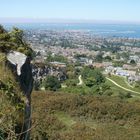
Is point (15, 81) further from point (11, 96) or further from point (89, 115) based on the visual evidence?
point (89, 115)

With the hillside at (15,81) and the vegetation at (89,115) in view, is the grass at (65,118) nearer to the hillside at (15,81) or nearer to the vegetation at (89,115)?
the vegetation at (89,115)

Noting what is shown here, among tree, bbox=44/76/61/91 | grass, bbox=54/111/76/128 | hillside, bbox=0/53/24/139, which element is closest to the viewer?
hillside, bbox=0/53/24/139

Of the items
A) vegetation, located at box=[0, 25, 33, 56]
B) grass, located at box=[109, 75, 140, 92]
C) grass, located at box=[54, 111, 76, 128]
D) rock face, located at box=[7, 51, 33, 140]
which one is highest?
vegetation, located at box=[0, 25, 33, 56]

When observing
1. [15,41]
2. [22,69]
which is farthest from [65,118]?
[22,69]

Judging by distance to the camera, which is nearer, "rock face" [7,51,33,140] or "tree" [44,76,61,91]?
"rock face" [7,51,33,140]

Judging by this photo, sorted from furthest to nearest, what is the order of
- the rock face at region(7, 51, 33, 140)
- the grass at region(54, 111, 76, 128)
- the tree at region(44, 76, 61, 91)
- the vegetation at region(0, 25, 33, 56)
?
the tree at region(44, 76, 61, 91) → the grass at region(54, 111, 76, 128) → the vegetation at region(0, 25, 33, 56) → the rock face at region(7, 51, 33, 140)

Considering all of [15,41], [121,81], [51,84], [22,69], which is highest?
[15,41]

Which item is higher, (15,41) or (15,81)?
(15,41)

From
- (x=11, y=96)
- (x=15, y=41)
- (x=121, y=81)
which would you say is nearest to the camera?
(x=11, y=96)

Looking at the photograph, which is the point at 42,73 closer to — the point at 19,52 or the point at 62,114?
the point at 62,114

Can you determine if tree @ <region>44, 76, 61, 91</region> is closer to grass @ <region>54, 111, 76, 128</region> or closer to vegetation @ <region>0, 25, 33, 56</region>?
grass @ <region>54, 111, 76, 128</region>

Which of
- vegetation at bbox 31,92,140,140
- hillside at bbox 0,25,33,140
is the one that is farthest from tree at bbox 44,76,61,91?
hillside at bbox 0,25,33,140
